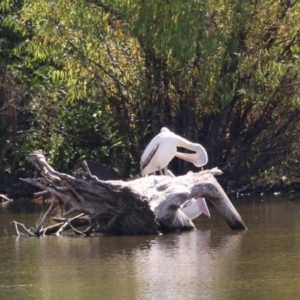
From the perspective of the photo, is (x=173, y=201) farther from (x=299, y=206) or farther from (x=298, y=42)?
(x=298, y=42)

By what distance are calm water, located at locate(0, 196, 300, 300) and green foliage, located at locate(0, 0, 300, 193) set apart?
3.89 meters

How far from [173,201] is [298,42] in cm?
612

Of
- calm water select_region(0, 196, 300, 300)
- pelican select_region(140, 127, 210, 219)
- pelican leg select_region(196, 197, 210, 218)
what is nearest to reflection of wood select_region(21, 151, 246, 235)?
calm water select_region(0, 196, 300, 300)

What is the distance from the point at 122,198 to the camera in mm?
13531

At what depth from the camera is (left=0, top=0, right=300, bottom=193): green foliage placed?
17.9 meters

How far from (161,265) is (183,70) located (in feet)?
25.5

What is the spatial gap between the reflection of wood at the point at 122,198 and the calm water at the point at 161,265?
290 mm

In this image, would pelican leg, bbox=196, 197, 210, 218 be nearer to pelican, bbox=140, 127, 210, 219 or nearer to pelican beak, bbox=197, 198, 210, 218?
pelican beak, bbox=197, 198, 210, 218

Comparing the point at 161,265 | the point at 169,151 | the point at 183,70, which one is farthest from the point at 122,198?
the point at 183,70

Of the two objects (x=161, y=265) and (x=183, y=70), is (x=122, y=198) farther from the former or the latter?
(x=183, y=70)

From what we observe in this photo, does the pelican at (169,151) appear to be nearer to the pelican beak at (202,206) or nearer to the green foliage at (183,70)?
the pelican beak at (202,206)

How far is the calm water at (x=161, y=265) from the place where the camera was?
973cm

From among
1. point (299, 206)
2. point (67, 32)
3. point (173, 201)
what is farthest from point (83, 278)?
point (67, 32)

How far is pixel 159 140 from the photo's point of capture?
16188 mm
